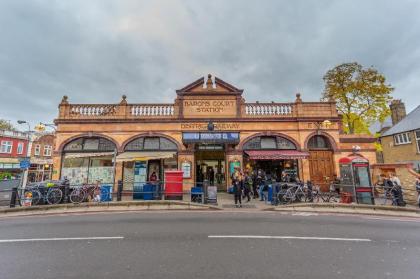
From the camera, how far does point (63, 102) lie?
16.8 metres

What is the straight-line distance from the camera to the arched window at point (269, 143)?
55.4 ft

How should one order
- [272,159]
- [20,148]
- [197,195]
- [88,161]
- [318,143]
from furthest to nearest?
1. [20,148]
2. [318,143]
3. [272,159]
4. [88,161]
5. [197,195]

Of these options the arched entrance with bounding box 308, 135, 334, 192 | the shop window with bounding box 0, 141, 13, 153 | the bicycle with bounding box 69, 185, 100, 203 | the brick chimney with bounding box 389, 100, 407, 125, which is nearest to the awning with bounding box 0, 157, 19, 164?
the shop window with bounding box 0, 141, 13, 153

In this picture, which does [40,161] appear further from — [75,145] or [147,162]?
[147,162]

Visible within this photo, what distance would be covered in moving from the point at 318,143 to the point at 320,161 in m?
1.52

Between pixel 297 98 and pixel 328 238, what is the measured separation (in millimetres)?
14015

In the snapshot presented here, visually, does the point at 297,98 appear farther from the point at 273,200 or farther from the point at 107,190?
the point at 107,190

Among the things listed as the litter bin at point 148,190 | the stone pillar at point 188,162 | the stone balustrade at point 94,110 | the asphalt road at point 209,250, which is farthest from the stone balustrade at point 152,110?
the asphalt road at point 209,250

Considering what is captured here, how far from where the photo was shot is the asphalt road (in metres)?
3.80

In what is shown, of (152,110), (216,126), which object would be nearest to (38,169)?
(152,110)

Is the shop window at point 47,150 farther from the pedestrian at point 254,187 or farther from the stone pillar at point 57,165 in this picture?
the pedestrian at point 254,187

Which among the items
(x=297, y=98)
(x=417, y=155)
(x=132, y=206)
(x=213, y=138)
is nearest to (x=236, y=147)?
(x=213, y=138)

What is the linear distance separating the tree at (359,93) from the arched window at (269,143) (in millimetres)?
10849

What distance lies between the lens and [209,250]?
485 centimetres
